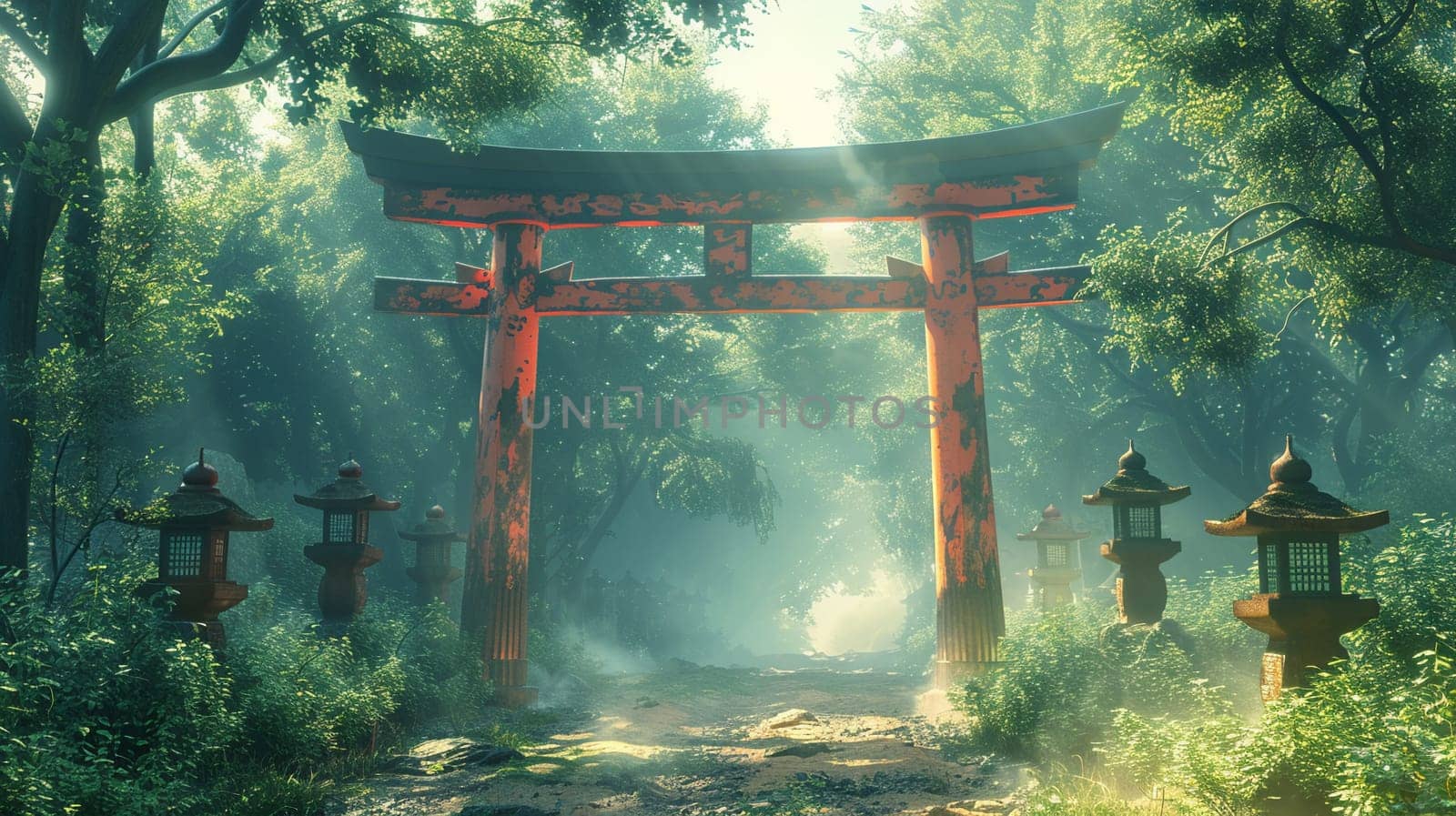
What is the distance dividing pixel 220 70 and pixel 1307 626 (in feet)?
33.8

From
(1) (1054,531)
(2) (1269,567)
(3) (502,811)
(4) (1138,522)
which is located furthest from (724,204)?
(3) (502,811)

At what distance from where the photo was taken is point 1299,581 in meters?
8.81

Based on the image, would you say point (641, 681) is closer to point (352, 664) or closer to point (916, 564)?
point (352, 664)

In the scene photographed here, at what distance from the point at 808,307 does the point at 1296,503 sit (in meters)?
7.04

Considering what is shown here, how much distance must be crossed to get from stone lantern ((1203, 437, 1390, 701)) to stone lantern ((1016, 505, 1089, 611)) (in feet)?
33.3

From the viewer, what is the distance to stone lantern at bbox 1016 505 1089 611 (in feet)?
63.1

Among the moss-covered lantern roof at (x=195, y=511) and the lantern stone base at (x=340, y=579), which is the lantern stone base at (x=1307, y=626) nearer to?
the moss-covered lantern roof at (x=195, y=511)

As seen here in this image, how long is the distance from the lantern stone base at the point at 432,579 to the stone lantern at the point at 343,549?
413cm

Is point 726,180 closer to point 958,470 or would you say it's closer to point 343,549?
point 958,470

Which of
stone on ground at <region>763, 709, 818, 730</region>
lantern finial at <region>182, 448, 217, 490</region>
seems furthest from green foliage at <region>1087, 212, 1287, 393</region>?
lantern finial at <region>182, 448, 217, 490</region>

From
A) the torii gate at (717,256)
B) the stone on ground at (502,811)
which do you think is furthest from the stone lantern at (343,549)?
the stone on ground at (502,811)

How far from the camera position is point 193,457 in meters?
23.9

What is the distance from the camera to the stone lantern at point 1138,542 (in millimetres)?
12172

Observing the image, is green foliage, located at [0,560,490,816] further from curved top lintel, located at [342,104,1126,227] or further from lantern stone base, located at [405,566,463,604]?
lantern stone base, located at [405,566,463,604]
